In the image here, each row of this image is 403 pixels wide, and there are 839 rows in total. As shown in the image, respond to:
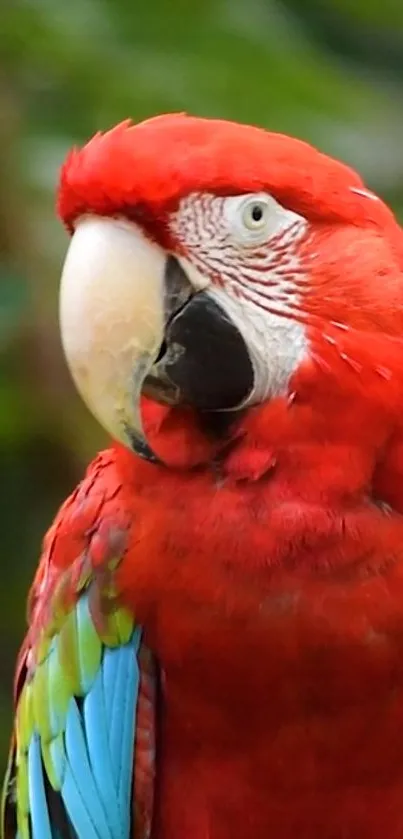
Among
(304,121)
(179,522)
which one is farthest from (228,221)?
(304,121)

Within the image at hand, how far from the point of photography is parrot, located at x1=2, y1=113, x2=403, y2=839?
34.0 inches

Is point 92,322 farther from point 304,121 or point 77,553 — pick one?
point 304,121

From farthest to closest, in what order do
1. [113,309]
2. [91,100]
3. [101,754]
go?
[91,100]
[101,754]
[113,309]

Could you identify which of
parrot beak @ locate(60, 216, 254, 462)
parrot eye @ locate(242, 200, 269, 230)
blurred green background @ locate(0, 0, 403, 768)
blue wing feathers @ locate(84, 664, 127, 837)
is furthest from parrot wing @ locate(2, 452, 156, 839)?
blurred green background @ locate(0, 0, 403, 768)

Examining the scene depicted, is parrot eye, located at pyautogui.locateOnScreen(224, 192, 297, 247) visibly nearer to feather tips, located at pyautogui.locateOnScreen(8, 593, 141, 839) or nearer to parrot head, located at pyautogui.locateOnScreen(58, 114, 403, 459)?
parrot head, located at pyautogui.locateOnScreen(58, 114, 403, 459)

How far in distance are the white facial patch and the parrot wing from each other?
0.55 feet

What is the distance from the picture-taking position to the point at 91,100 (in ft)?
4.44

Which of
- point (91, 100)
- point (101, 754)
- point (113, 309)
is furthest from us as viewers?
point (91, 100)

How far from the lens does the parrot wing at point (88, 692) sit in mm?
994

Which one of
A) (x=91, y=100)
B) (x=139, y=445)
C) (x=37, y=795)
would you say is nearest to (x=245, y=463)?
(x=139, y=445)

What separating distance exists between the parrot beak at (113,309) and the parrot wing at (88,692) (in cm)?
14

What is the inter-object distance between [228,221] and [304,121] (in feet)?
1.47

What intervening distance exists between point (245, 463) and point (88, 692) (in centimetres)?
26

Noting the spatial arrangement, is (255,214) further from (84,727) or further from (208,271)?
(84,727)
